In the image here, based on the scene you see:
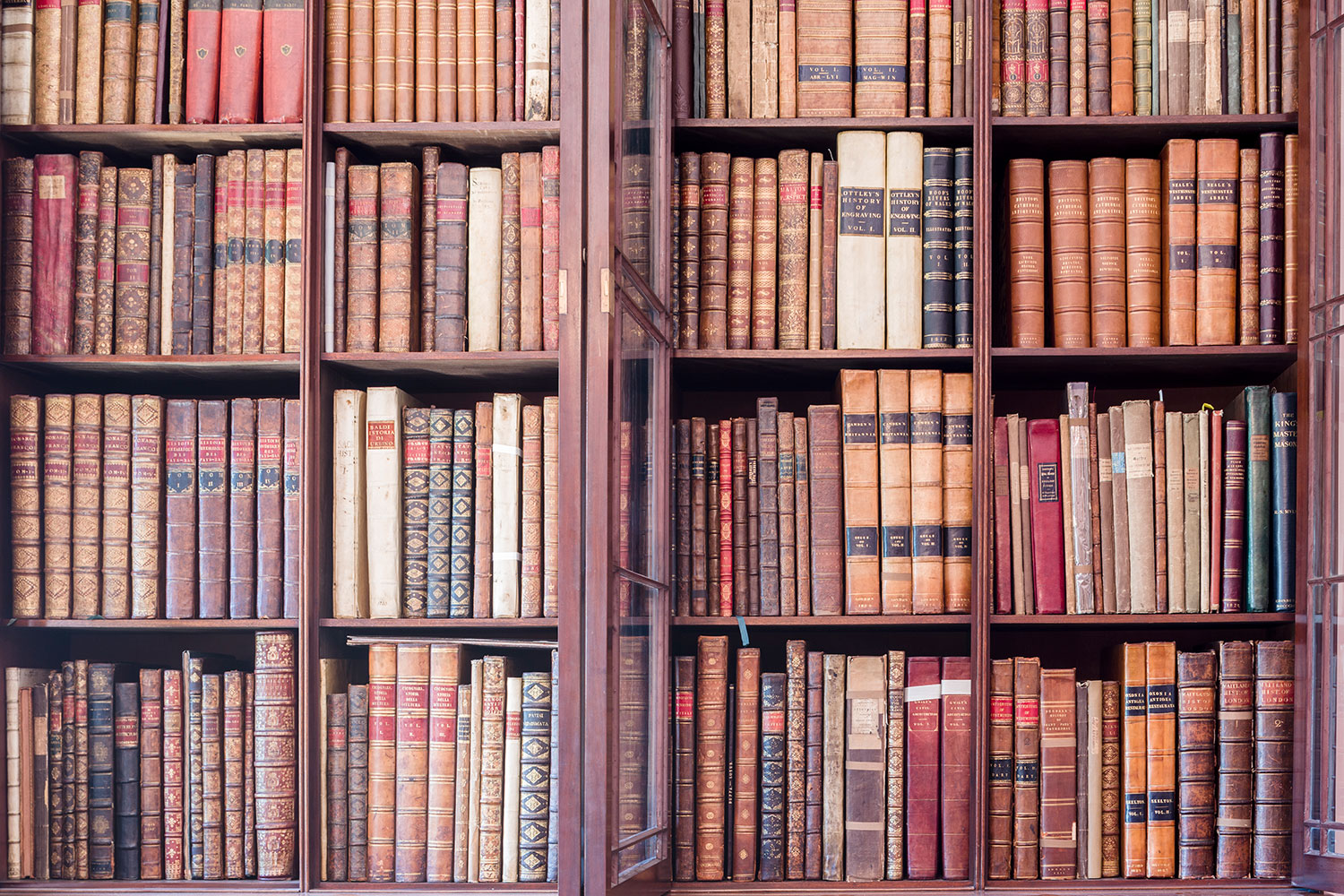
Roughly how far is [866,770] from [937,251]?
0.89m

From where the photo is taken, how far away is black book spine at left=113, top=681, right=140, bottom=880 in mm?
2240

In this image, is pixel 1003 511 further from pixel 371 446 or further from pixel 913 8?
pixel 371 446

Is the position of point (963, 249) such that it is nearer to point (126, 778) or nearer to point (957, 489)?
point (957, 489)

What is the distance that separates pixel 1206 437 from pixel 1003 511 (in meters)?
0.37

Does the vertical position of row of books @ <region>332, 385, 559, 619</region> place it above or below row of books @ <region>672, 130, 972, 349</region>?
below

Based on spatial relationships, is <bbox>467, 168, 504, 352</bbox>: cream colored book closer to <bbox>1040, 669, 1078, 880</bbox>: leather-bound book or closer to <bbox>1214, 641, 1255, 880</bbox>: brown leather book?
<bbox>1040, 669, 1078, 880</bbox>: leather-bound book

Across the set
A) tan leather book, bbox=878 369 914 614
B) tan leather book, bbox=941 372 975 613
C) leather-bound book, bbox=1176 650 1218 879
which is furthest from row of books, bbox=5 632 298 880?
leather-bound book, bbox=1176 650 1218 879

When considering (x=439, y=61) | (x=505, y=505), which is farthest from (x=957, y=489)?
(x=439, y=61)

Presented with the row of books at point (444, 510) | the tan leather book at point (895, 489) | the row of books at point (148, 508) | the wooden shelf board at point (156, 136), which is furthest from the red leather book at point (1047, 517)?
the wooden shelf board at point (156, 136)

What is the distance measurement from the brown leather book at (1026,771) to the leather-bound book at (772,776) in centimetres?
39

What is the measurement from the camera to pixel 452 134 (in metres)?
2.32

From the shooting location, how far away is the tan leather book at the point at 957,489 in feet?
7.57

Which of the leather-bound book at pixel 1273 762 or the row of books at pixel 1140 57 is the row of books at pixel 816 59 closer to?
the row of books at pixel 1140 57

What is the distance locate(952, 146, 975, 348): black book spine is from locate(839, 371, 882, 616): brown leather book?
5.1 inches
